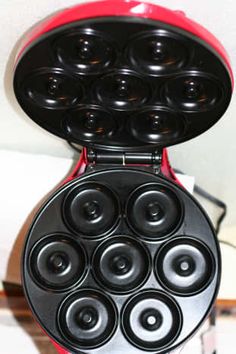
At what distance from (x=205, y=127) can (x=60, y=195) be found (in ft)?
0.82

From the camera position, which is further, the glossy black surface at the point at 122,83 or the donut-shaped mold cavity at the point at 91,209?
the donut-shaped mold cavity at the point at 91,209

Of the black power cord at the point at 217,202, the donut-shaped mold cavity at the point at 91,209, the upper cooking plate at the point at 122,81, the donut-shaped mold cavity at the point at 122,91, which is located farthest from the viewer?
the black power cord at the point at 217,202

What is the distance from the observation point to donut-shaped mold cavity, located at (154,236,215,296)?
0.93m

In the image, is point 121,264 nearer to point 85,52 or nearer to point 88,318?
point 88,318

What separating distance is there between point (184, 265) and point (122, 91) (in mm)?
286

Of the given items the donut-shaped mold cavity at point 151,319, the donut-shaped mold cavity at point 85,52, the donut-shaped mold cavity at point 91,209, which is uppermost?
the donut-shaped mold cavity at point 85,52

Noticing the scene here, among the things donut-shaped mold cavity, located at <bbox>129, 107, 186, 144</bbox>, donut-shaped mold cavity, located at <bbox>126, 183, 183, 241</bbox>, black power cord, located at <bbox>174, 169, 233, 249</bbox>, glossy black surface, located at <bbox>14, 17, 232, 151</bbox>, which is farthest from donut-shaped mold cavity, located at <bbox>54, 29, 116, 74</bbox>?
black power cord, located at <bbox>174, 169, 233, 249</bbox>

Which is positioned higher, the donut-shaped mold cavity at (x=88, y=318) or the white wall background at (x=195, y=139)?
the white wall background at (x=195, y=139)

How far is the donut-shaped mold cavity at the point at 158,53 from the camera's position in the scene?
744 mm

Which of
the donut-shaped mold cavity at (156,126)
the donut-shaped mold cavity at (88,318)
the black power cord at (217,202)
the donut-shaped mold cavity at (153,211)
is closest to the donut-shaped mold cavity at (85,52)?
the donut-shaped mold cavity at (156,126)

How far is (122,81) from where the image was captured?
847 millimetres

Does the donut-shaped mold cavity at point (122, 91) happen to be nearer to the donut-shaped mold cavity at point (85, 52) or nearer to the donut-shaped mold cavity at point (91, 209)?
the donut-shaped mold cavity at point (85, 52)

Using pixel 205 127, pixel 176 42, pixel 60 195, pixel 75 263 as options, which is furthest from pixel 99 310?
pixel 176 42

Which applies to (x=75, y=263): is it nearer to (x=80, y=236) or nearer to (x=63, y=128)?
(x=80, y=236)
